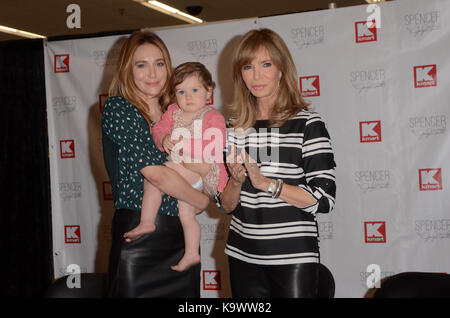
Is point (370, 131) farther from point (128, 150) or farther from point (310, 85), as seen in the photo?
point (128, 150)

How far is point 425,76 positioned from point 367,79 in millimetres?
385

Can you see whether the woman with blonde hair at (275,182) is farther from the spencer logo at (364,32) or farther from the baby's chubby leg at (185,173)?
the spencer logo at (364,32)

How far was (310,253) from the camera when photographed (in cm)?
198

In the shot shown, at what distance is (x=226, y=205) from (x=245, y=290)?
0.37 m

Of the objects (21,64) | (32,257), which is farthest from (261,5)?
(32,257)

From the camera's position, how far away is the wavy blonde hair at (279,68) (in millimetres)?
2043

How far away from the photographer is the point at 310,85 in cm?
355

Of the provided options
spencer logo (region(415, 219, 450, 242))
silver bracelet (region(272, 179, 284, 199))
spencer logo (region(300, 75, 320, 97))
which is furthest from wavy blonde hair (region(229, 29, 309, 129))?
spencer logo (region(415, 219, 450, 242))

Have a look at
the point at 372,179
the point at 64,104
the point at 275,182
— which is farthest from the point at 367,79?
the point at 64,104

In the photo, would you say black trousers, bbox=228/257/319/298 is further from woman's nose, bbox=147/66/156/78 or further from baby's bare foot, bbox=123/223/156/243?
woman's nose, bbox=147/66/156/78

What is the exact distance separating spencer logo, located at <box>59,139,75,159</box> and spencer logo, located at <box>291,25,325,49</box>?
198 cm

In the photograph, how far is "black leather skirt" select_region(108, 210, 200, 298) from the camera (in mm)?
1969

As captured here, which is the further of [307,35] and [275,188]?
[307,35]

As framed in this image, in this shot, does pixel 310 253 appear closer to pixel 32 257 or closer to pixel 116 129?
pixel 116 129
